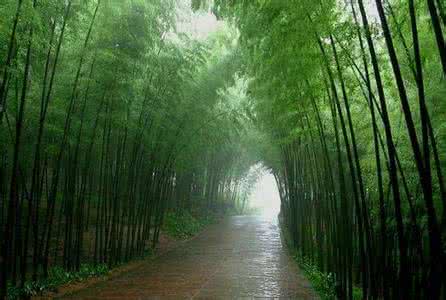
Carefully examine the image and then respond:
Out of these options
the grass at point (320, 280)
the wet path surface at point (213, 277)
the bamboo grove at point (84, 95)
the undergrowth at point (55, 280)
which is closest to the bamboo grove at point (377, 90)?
the grass at point (320, 280)

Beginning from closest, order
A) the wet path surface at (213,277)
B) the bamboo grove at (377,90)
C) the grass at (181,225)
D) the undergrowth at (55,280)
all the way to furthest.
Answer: the bamboo grove at (377,90), the undergrowth at (55,280), the wet path surface at (213,277), the grass at (181,225)

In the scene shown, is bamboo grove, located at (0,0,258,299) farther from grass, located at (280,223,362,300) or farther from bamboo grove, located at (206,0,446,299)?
grass, located at (280,223,362,300)

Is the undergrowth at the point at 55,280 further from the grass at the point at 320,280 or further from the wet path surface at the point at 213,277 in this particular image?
the grass at the point at 320,280

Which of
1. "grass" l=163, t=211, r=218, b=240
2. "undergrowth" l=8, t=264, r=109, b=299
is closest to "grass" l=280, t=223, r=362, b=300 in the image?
"undergrowth" l=8, t=264, r=109, b=299

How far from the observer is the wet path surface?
550 cm

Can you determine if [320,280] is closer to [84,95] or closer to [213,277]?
[213,277]

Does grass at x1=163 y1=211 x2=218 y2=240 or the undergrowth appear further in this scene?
grass at x1=163 y1=211 x2=218 y2=240

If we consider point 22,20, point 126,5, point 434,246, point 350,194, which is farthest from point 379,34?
point 350,194

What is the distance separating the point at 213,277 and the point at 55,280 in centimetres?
224

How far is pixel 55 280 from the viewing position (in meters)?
5.90

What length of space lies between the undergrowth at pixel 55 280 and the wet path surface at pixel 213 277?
35 cm

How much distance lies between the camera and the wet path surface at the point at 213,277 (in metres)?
5.50

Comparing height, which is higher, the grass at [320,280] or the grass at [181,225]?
the grass at [181,225]

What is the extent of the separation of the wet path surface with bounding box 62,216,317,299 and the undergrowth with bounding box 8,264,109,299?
35 centimetres
